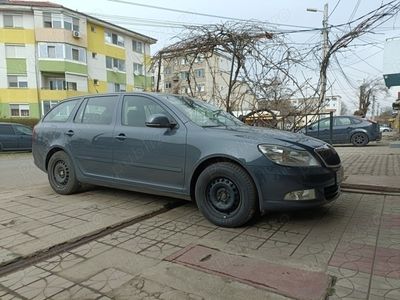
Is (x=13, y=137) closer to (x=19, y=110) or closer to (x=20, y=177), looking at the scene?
(x=20, y=177)

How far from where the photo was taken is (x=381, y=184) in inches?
236

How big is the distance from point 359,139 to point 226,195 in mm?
14241

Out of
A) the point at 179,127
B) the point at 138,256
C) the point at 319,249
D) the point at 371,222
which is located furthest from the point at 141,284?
the point at 371,222

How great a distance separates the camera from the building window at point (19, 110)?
32.5 metres

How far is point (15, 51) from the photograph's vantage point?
3188 centimetres

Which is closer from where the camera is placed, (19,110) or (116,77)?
(19,110)

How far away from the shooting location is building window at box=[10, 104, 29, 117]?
32469 mm

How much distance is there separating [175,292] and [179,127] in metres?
2.28

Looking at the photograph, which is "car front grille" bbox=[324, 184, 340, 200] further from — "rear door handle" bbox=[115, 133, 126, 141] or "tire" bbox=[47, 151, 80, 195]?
"tire" bbox=[47, 151, 80, 195]

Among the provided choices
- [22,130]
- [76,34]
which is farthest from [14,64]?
[22,130]

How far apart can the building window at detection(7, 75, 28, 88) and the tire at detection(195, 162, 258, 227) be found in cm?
3287

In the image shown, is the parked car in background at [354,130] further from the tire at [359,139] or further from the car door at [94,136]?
the car door at [94,136]

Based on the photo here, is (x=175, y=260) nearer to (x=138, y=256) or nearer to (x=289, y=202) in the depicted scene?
(x=138, y=256)

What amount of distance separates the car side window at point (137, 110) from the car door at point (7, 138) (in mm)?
13104
